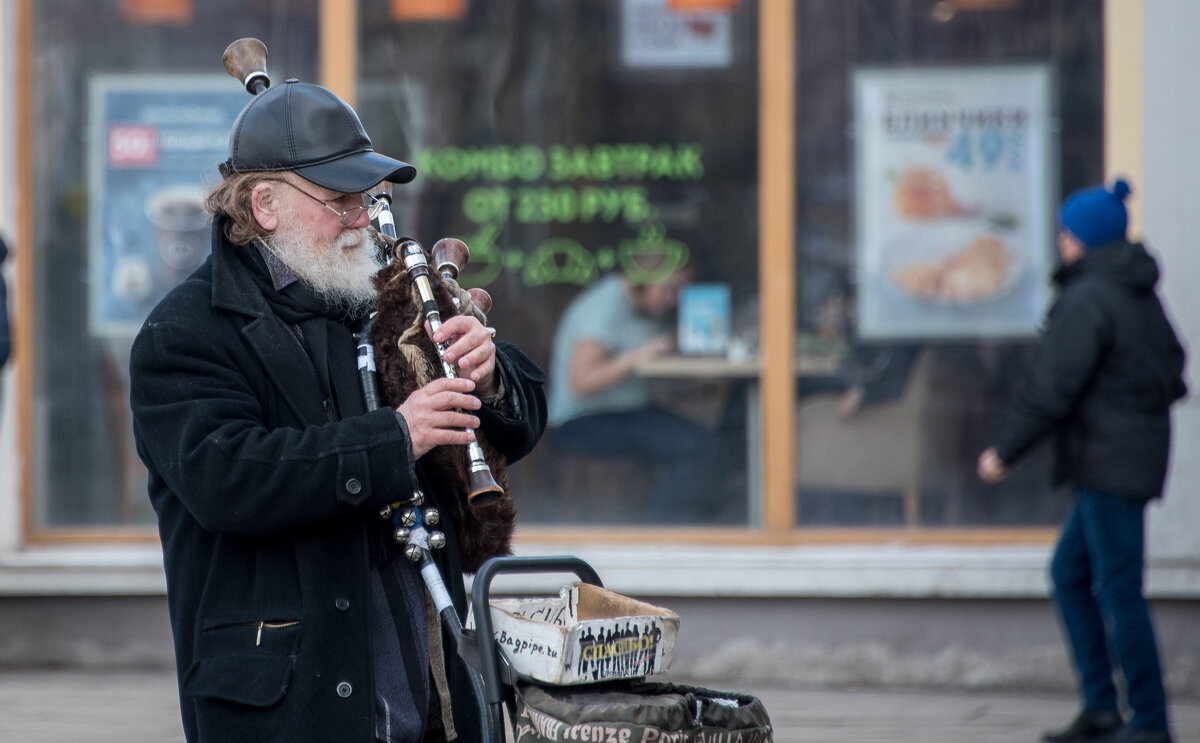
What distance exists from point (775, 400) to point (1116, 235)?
1.72 m

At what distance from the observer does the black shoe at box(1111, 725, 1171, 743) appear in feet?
16.7

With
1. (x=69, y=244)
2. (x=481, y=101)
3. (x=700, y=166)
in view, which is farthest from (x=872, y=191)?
(x=69, y=244)

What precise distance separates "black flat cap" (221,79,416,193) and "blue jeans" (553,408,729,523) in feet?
13.5

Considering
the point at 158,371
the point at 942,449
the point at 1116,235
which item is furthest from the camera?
the point at 942,449

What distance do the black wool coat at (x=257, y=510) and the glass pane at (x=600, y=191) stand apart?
4.08 metres

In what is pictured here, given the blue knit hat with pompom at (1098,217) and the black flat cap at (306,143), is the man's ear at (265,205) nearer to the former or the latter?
the black flat cap at (306,143)

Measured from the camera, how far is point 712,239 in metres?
6.54

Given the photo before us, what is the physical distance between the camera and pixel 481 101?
262 inches

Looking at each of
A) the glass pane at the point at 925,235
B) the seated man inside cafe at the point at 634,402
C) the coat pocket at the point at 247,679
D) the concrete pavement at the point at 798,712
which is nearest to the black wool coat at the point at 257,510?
the coat pocket at the point at 247,679

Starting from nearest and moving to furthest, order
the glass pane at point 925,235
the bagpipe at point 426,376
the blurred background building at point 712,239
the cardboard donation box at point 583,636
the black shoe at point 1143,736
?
1. the cardboard donation box at point 583,636
2. the bagpipe at point 426,376
3. the black shoe at point 1143,736
4. the blurred background building at point 712,239
5. the glass pane at point 925,235

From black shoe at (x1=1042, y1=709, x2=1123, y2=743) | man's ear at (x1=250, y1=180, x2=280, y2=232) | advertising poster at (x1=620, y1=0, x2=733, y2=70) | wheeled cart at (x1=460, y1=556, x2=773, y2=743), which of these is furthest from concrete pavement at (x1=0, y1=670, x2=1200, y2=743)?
man's ear at (x1=250, y1=180, x2=280, y2=232)

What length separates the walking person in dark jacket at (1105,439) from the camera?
5133 mm

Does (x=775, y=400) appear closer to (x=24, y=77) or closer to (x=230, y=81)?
(x=230, y=81)

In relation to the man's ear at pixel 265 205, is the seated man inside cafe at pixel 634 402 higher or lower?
lower
